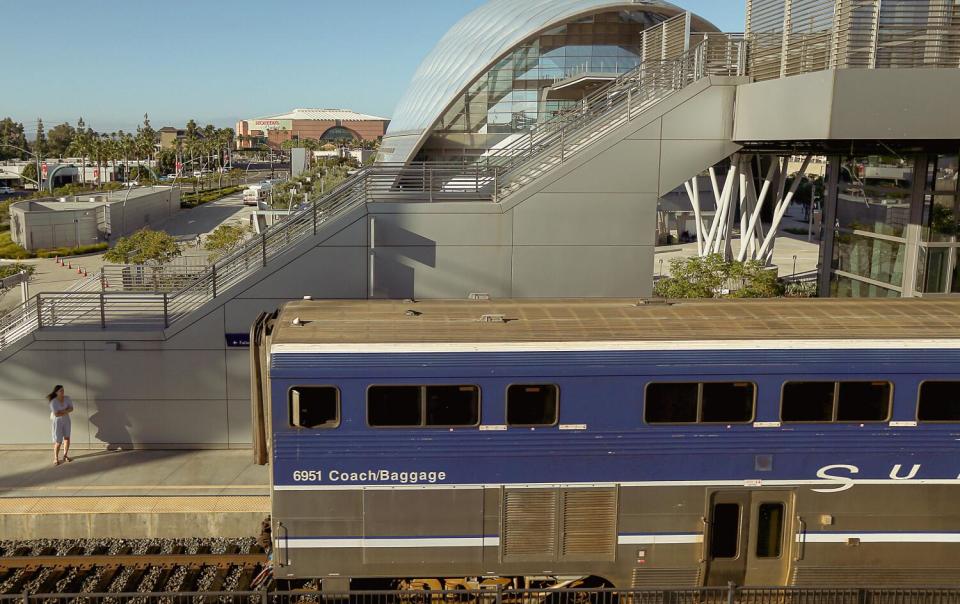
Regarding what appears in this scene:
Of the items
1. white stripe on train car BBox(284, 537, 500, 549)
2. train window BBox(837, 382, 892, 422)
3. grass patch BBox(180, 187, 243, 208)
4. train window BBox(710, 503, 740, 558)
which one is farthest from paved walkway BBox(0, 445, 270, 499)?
grass patch BBox(180, 187, 243, 208)

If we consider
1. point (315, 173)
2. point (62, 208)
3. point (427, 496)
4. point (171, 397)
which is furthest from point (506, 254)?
point (315, 173)

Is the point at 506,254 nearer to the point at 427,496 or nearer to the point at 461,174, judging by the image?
the point at 461,174

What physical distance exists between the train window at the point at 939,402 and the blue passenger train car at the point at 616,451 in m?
0.02

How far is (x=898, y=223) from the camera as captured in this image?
19406mm

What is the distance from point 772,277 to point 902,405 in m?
9.13

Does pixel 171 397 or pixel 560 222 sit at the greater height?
pixel 560 222

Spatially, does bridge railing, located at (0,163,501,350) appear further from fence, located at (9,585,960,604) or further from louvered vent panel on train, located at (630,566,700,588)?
louvered vent panel on train, located at (630,566,700,588)

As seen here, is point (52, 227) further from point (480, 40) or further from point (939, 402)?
point (939, 402)

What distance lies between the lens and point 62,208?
59.4m

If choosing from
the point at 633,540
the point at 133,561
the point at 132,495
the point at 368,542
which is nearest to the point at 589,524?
the point at 633,540

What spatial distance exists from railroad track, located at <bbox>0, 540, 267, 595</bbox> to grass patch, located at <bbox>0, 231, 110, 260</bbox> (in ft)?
144

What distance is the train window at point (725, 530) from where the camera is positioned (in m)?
10.1

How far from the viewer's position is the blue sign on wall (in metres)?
16.9

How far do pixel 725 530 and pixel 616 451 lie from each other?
5.81 ft
